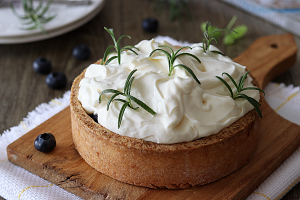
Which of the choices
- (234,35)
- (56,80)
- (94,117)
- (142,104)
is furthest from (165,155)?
(234,35)

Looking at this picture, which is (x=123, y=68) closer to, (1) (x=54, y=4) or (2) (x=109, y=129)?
(2) (x=109, y=129)

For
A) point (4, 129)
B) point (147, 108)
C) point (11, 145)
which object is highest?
point (147, 108)

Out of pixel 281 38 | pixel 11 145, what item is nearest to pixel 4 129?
pixel 11 145

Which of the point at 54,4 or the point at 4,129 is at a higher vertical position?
the point at 54,4

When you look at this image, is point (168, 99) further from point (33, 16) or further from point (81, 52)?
point (33, 16)

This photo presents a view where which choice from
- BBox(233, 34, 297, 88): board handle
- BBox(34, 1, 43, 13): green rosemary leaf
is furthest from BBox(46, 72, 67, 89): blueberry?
BBox(233, 34, 297, 88): board handle

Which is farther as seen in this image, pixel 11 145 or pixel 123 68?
pixel 11 145

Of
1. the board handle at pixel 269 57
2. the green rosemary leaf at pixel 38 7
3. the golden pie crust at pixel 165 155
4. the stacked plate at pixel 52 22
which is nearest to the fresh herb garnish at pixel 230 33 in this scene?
the board handle at pixel 269 57
